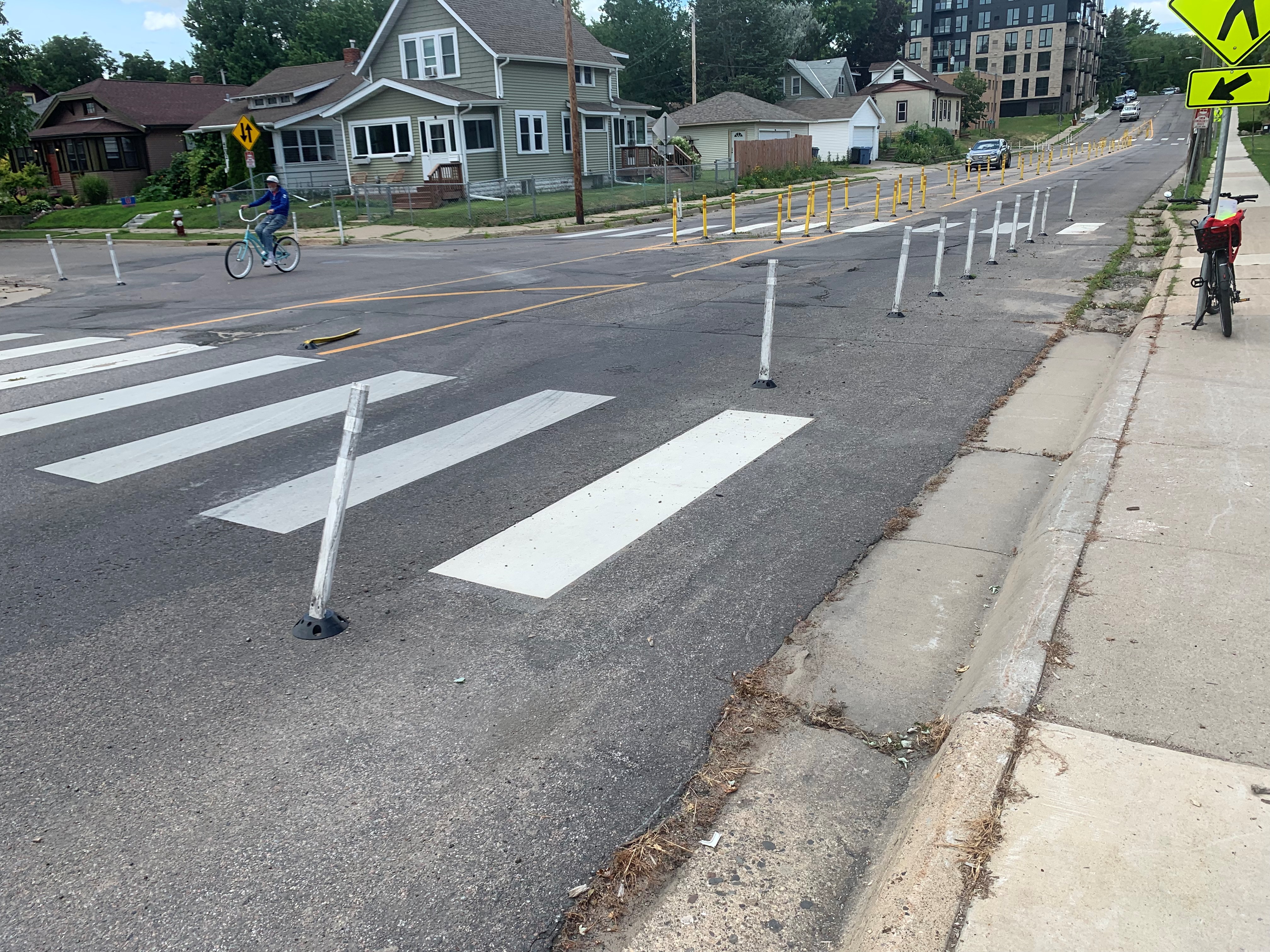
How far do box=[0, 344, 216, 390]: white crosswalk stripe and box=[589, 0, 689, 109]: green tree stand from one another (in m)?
75.5

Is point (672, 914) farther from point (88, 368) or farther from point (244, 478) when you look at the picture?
point (88, 368)

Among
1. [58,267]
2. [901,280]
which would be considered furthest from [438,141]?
[901,280]

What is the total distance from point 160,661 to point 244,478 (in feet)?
9.06

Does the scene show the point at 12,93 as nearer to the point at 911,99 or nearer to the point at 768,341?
the point at 768,341

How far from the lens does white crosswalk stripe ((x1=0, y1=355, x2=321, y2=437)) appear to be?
8.69 m

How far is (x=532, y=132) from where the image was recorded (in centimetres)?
4209

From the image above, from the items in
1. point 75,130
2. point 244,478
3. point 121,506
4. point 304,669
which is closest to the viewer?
point 304,669

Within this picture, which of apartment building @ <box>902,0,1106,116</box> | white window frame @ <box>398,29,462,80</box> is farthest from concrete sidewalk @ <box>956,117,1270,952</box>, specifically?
apartment building @ <box>902,0,1106,116</box>

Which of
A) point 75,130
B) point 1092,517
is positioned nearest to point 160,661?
point 1092,517

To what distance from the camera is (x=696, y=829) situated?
3271mm

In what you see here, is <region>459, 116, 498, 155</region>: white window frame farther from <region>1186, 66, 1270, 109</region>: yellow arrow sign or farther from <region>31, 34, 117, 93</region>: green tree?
<region>31, 34, 117, 93</region>: green tree

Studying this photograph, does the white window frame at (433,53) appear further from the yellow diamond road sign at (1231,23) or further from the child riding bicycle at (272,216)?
the yellow diamond road sign at (1231,23)

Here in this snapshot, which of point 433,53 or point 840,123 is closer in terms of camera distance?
point 433,53

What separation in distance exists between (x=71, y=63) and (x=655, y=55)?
5616cm
